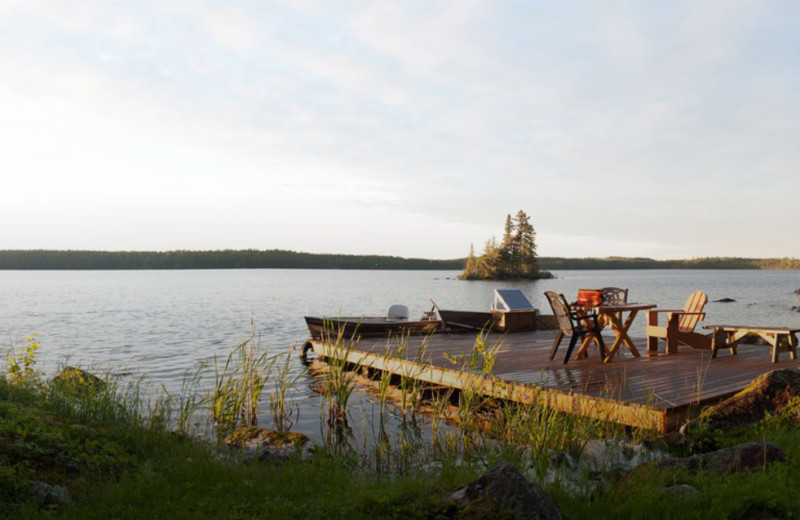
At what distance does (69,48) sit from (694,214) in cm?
3322

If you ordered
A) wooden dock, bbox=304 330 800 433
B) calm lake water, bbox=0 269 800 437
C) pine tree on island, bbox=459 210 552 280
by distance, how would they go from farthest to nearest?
pine tree on island, bbox=459 210 552 280, calm lake water, bbox=0 269 800 437, wooden dock, bbox=304 330 800 433

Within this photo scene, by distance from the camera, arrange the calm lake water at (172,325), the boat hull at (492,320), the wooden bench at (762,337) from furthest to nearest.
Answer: the boat hull at (492,320)
the calm lake water at (172,325)
the wooden bench at (762,337)

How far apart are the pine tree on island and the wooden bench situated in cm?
6295

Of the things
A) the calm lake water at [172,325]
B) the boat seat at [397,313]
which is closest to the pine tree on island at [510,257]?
the calm lake water at [172,325]

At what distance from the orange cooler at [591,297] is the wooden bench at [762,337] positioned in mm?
2552

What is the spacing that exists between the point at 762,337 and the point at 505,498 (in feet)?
23.2

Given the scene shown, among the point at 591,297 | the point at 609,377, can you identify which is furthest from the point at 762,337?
the point at 591,297

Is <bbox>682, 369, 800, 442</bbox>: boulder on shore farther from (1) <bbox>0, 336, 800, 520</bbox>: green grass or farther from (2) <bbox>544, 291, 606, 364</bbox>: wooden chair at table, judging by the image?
(2) <bbox>544, 291, 606, 364</bbox>: wooden chair at table

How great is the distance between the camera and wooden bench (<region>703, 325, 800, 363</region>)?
796 cm

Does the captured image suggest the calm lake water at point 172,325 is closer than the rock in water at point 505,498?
No

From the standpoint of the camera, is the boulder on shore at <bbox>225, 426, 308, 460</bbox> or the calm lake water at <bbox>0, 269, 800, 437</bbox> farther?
the calm lake water at <bbox>0, 269, 800, 437</bbox>

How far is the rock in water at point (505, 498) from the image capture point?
2855 mm

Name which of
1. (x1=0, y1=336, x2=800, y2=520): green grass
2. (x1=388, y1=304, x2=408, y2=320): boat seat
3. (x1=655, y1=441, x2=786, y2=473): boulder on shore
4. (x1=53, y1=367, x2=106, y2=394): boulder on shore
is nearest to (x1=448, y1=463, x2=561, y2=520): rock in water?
(x1=0, y1=336, x2=800, y2=520): green grass

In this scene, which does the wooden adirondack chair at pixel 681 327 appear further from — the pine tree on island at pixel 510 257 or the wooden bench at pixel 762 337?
the pine tree on island at pixel 510 257
